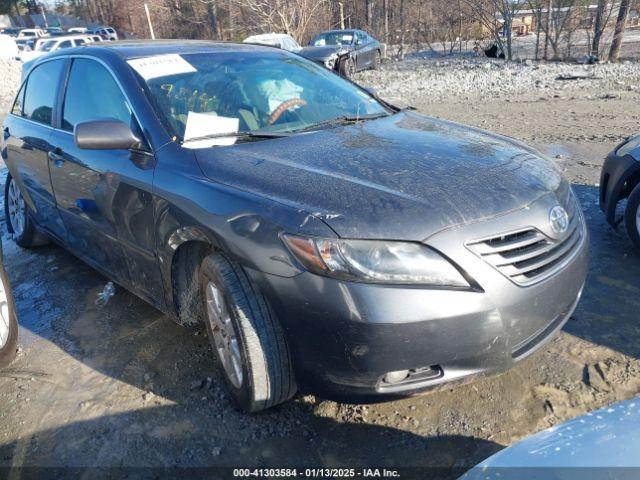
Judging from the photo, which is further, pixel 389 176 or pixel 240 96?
pixel 240 96

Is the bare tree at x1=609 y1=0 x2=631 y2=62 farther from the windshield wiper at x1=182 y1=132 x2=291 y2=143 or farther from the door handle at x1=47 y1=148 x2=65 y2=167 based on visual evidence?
the door handle at x1=47 y1=148 x2=65 y2=167

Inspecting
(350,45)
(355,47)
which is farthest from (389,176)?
(355,47)

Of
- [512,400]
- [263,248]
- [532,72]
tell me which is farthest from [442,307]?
[532,72]

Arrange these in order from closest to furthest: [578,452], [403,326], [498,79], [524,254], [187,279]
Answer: [578,452] < [403,326] < [524,254] < [187,279] < [498,79]

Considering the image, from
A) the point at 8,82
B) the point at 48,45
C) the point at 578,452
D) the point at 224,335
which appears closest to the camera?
the point at 578,452

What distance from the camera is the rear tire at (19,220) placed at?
4672mm

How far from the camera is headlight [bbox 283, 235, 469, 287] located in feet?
6.36

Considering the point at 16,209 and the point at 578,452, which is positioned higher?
the point at 578,452

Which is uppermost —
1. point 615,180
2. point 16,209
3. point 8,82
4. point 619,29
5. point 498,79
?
point 615,180

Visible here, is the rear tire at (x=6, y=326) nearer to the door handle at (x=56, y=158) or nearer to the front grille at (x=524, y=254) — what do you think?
the door handle at (x=56, y=158)

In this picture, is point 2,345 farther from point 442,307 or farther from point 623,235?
point 623,235

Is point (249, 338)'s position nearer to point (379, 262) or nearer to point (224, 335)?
point (224, 335)

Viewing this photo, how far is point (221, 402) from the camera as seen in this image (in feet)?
8.63

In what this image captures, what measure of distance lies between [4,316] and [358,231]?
2334 mm
